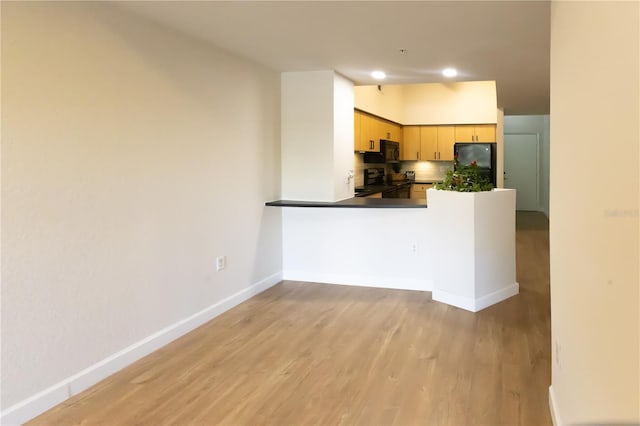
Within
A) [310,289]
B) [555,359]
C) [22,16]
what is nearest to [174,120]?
[22,16]

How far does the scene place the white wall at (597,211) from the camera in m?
1.02

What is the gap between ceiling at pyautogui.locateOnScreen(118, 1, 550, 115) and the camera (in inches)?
114

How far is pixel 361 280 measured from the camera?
495 centimetres

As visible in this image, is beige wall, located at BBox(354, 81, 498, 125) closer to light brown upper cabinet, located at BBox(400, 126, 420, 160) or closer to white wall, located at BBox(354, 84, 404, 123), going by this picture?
white wall, located at BBox(354, 84, 404, 123)

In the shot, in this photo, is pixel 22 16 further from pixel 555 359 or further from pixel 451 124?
pixel 451 124

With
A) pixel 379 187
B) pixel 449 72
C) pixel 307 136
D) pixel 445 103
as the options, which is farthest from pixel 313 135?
pixel 445 103

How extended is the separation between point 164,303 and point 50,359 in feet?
3.08

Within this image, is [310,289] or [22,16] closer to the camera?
[22,16]

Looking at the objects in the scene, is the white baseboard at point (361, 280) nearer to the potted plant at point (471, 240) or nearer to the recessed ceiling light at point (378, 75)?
the potted plant at point (471, 240)

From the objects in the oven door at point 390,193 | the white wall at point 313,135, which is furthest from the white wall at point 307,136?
the oven door at point 390,193

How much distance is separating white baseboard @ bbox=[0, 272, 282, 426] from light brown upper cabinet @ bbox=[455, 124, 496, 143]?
6.09 meters

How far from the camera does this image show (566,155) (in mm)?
1944

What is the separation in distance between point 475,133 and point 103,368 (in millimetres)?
7659

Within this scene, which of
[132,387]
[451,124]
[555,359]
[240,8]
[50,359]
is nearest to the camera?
[555,359]
